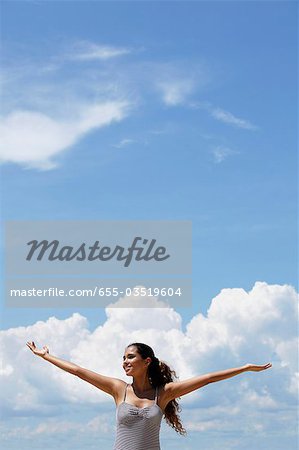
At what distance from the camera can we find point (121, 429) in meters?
9.06

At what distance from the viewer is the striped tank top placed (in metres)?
8.97

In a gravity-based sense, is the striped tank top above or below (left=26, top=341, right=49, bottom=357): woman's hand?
below

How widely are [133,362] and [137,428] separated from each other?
71cm

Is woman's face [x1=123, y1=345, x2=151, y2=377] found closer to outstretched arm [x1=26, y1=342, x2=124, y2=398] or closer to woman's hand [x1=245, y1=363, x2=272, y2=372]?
outstretched arm [x1=26, y1=342, x2=124, y2=398]

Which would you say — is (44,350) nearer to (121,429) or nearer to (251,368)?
(121,429)

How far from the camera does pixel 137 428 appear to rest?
9008 mm

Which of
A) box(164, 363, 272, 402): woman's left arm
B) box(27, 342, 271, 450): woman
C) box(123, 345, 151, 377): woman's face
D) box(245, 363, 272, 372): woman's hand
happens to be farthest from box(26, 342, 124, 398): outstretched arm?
box(245, 363, 272, 372): woman's hand

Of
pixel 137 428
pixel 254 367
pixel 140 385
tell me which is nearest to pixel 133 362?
pixel 140 385

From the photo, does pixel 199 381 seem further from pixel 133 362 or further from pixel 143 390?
pixel 133 362

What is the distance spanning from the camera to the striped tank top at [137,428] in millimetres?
8969

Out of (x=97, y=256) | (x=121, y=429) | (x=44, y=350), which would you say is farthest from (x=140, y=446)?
(x=97, y=256)

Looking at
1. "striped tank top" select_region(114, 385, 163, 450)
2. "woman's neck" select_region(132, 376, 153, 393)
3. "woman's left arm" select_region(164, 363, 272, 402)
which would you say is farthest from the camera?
"woman's neck" select_region(132, 376, 153, 393)

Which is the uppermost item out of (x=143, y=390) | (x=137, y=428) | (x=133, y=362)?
(x=133, y=362)

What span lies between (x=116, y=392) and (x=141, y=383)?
0.97ft
